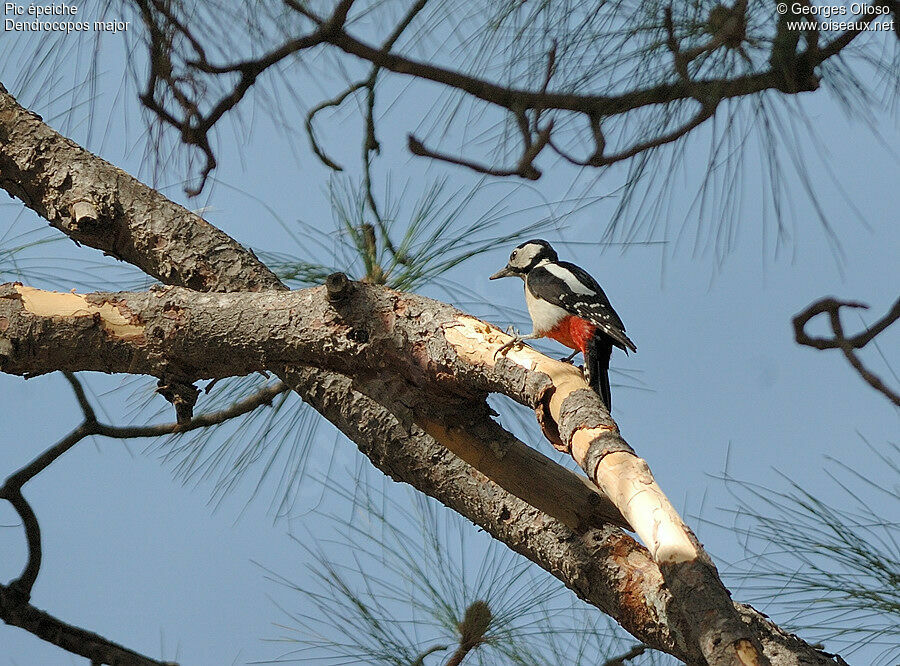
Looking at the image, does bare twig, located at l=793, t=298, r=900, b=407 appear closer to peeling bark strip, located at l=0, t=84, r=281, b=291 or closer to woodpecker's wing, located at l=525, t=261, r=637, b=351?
woodpecker's wing, located at l=525, t=261, r=637, b=351

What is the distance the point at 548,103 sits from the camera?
145cm

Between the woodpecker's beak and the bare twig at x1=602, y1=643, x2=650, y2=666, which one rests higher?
the woodpecker's beak

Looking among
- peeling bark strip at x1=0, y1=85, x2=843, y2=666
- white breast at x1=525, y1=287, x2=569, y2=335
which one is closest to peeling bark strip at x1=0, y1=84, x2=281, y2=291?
peeling bark strip at x1=0, y1=85, x2=843, y2=666

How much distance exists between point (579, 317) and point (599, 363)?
8cm

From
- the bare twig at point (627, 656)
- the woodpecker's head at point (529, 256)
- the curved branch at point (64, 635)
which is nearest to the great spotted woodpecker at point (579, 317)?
the woodpecker's head at point (529, 256)

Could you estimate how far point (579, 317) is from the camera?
1434 mm

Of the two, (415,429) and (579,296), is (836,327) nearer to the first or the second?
(579,296)

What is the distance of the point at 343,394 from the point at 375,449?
0.09 metres

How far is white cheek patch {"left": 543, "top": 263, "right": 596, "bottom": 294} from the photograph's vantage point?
1466mm

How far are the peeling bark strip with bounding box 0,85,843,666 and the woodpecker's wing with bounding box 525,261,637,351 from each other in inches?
11.9

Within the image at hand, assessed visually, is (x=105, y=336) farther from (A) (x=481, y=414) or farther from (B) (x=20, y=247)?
(B) (x=20, y=247)

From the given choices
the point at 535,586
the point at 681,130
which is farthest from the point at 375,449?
the point at 681,130

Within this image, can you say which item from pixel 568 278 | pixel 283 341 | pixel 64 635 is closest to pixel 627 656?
pixel 568 278

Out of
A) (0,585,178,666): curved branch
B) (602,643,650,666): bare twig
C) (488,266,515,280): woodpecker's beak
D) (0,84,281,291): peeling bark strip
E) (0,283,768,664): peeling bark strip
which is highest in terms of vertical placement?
(488,266,515,280): woodpecker's beak
